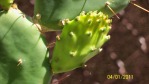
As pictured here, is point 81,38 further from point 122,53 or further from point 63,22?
point 122,53

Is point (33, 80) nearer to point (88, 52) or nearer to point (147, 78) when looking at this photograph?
point (88, 52)

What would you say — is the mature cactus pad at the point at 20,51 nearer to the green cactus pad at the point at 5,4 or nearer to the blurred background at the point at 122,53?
the green cactus pad at the point at 5,4

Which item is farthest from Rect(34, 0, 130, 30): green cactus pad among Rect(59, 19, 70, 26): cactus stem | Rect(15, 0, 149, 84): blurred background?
Rect(15, 0, 149, 84): blurred background

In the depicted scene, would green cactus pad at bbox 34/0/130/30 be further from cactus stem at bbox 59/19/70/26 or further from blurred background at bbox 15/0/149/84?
blurred background at bbox 15/0/149/84

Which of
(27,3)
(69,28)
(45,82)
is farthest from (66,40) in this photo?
(27,3)

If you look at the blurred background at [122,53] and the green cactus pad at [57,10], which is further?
the blurred background at [122,53]
